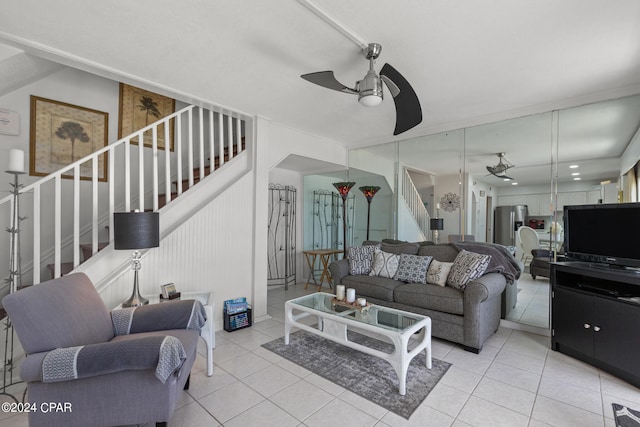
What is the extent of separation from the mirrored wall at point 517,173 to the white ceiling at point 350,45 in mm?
126

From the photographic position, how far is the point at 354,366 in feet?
8.05

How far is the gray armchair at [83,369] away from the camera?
137 cm

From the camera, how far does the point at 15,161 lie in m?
2.00

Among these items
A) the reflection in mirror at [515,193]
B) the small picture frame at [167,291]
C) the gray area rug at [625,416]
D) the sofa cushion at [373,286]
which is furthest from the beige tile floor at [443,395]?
the reflection in mirror at [515,193]

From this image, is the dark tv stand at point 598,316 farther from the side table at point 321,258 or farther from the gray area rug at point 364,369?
the side table at point 321,258

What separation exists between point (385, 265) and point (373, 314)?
1146 millimetres

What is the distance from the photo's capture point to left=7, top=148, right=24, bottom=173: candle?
1.98 metres

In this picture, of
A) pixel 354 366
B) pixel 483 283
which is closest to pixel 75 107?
pixel 354 366

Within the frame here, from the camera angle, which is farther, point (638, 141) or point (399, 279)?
point (399, 279)

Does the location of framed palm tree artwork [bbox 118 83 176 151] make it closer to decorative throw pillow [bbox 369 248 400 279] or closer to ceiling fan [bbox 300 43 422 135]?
ceiling fan [bbox 300 43 422 135]

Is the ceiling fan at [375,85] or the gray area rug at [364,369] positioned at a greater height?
the ceiling fan at [375,85]

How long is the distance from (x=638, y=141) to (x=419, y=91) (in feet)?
7.04

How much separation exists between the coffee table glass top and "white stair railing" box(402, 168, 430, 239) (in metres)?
1.93

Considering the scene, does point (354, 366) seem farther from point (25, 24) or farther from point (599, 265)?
point (25, 24)
